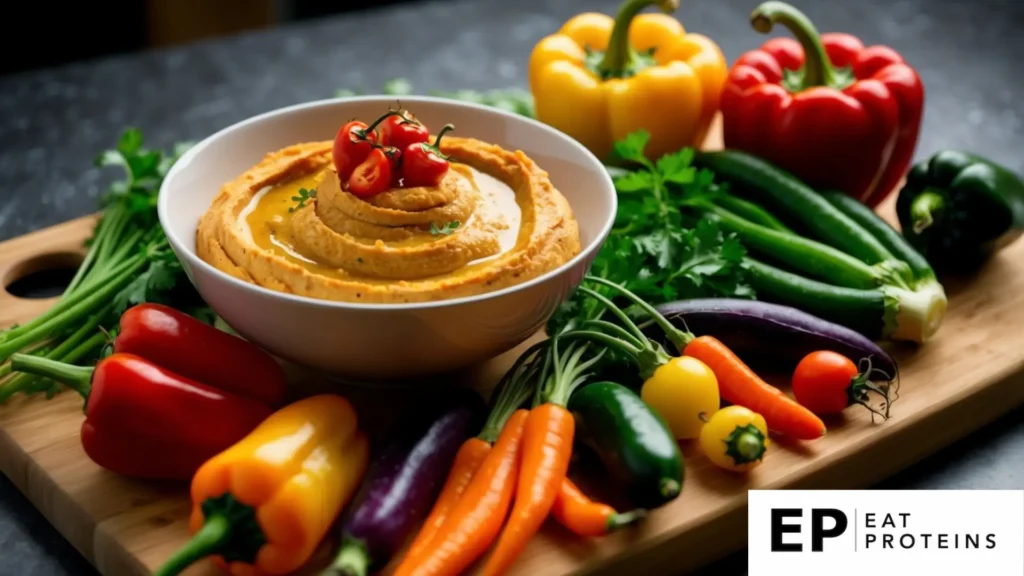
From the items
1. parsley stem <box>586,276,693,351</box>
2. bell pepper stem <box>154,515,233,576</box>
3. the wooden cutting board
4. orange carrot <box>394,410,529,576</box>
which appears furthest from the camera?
parsley stem <box>586,276,693,351</box>

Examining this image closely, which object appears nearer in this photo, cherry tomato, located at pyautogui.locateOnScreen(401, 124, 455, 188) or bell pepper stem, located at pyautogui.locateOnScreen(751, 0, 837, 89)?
cherry tomato, located at pyautogui.locateOnScreen(401, 124, 455, 188)

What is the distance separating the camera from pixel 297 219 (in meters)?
2.85

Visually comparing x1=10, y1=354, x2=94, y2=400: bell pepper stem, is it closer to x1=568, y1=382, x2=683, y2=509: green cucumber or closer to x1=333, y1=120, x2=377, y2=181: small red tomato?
x1=333, y1=120, x2=377, y2=181: small red tomato

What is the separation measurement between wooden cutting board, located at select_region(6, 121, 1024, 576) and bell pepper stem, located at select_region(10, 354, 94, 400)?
0.51 feet

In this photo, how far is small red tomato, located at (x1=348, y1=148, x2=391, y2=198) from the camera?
277 cm

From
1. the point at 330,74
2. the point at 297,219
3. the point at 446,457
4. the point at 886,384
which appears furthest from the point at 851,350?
the point at 330,74

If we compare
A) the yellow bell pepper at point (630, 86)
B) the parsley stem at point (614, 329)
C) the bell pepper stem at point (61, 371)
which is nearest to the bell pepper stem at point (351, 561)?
the bell pepper stem at point (61, 371)

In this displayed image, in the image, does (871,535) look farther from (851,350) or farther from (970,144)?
(970,144)

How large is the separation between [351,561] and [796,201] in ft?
6.59

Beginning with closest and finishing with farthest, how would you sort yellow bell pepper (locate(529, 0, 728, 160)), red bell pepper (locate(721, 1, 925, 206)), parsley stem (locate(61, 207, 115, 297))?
parsley stem (locate(61, 207, 115, 297)) < red bell pepper (locate(721, 1, 925, 206)) < yellow bell pepper (locate(529, 0, 728, 160))

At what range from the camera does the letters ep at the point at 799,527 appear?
2516mm

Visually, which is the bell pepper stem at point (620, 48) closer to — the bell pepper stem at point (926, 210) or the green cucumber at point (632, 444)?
the bell pepper stem at point (926, 210)

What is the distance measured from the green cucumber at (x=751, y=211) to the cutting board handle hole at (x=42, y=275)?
201cm

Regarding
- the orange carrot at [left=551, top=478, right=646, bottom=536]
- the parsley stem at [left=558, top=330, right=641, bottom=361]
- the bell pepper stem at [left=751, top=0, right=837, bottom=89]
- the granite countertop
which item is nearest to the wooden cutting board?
the orange carrot at [left=551, top=478, right=646, bottom=536]
